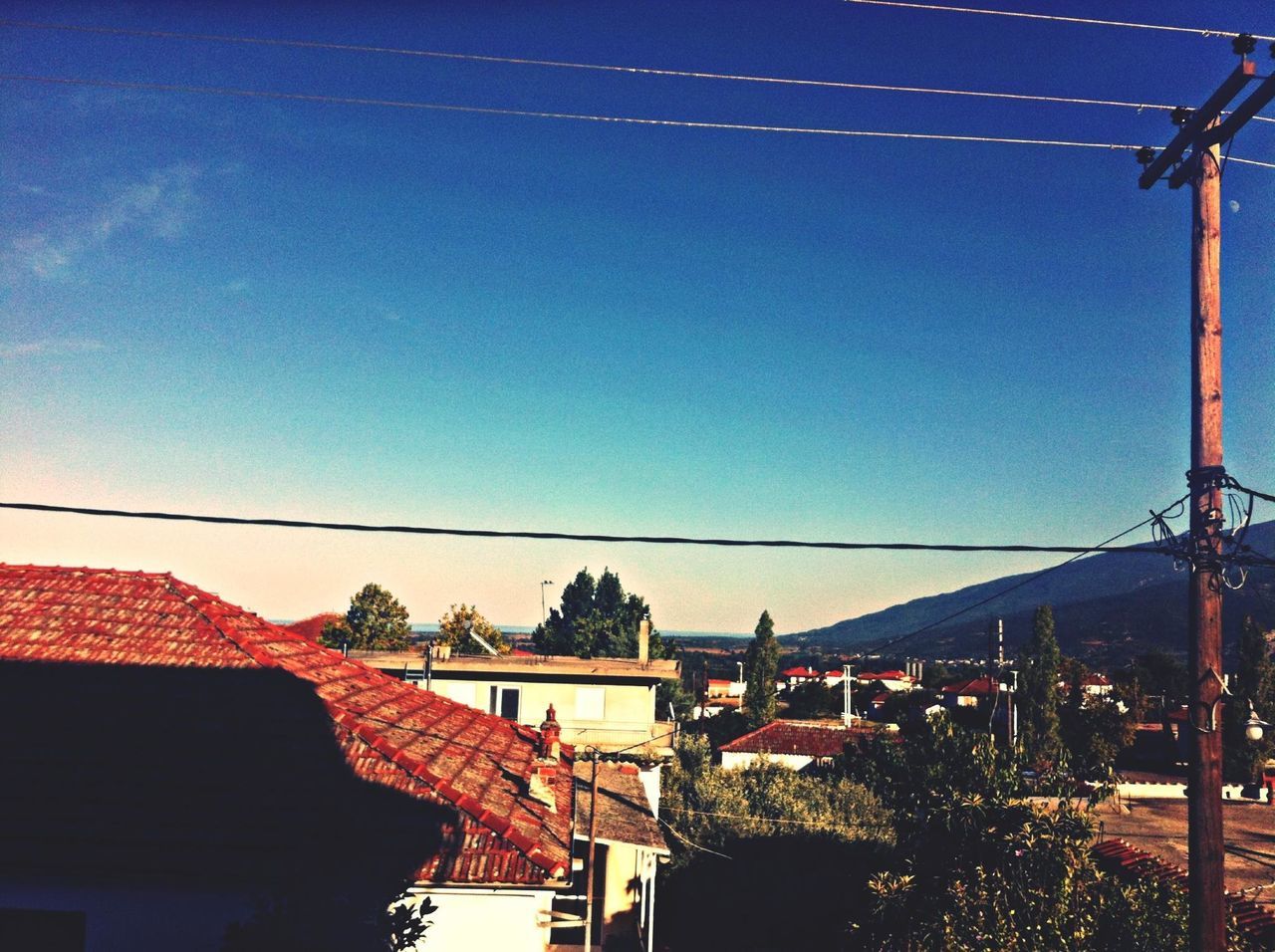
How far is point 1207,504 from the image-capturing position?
7.12 metres

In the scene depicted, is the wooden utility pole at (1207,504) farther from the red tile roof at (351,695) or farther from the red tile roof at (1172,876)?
the red tile roof at (351,695)

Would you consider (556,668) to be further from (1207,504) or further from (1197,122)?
(1197,122)

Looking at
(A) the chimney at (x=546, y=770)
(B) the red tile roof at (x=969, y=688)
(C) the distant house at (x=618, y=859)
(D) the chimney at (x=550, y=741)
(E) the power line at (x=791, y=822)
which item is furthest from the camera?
(B) the red tile roof at (x=969, y=688)

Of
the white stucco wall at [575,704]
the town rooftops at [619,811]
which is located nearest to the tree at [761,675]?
the white stucco wall at [575,704]

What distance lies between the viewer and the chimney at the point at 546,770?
41.0 ft

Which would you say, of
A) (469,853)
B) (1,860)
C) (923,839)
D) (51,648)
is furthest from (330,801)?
(923,839)

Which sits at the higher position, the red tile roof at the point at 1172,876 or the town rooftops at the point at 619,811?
the town rooftops at the point at 619,811

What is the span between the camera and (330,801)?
9.80 metres

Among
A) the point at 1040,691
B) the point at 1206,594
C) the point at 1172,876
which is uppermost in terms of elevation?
the point at 1206,594

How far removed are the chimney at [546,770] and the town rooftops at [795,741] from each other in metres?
34.5

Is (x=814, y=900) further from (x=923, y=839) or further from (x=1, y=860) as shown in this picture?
(x=1, y=860)

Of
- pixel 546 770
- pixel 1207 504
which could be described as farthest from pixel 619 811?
pixel 1207 504

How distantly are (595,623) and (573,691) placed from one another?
1777 inches

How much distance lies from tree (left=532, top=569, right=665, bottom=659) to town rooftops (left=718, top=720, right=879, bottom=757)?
19.8 meters
